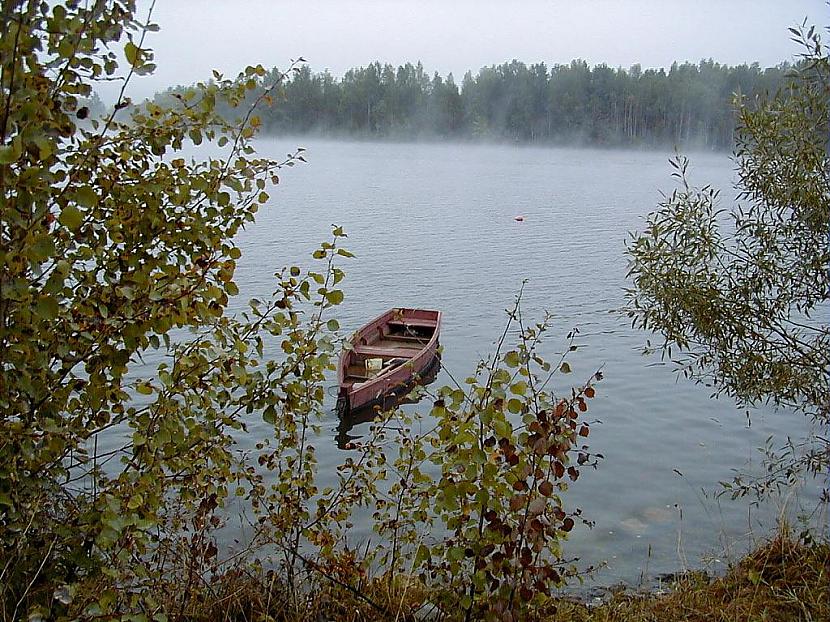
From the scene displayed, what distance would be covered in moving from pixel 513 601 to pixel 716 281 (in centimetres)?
351

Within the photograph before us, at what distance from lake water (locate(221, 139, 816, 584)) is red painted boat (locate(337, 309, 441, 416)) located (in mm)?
570

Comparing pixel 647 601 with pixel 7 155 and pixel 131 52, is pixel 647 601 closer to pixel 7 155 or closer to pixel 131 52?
pixel 131 52

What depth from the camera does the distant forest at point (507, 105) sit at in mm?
67688

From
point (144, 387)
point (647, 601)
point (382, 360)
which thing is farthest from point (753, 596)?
point (382, 360)

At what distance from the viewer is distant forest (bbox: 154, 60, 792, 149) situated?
222 feet

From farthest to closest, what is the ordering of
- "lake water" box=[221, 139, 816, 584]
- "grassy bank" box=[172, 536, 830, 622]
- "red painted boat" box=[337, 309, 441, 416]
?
1. "red painted boat" box=[337, 309, 441, 416]
2. "lake water" box=[221, 139, 816, 584]
3. "grassy bank" box=[172, 536, 830, 622]

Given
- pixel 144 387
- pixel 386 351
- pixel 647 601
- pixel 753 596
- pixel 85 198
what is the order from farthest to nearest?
pixel 386 351
pixel 647 601
pixel 753 596
pixel 144 387
pixel 85 198

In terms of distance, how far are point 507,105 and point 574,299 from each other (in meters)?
64.3

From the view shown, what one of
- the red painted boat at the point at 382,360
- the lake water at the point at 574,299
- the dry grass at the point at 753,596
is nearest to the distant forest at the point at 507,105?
the lake water at the point at 574,299

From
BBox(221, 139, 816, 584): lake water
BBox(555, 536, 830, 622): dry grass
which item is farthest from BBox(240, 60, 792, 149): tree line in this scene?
BBox(555, 536, 830, 622): dry grass

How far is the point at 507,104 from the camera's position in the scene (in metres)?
83.2

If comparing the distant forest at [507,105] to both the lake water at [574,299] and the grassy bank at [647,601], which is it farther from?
the grassy bank at [647,601]

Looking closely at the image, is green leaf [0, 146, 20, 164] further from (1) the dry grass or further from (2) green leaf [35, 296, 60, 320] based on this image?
(1) the dry grass

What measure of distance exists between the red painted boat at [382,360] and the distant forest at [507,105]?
4548cm
